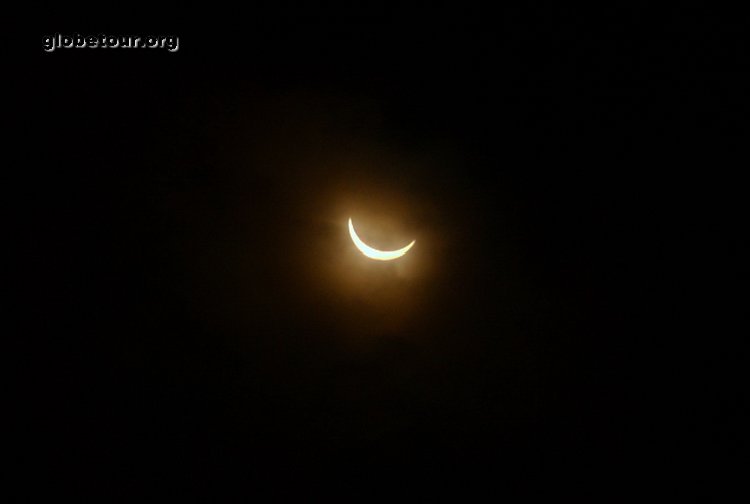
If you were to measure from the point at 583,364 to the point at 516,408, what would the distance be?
645 millimetres

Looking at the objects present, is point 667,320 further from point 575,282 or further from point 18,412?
point 18,412

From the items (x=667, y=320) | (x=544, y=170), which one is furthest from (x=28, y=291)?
(x=667, y=320)

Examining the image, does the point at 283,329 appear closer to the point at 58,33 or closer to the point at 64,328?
the point at 64,328

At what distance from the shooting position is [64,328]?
10.4ft

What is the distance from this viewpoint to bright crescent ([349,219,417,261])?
9.82 ft

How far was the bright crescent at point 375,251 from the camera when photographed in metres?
2.99

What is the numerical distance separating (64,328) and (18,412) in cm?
75

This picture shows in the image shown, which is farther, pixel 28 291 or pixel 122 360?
pixel 122 360

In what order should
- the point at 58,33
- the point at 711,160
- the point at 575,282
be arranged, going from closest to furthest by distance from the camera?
the point at 58,33, the point at 711,160, the point at 575,282

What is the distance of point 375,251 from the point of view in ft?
9.78

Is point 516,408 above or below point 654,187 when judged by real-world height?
below

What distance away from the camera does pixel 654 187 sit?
10.1 ft

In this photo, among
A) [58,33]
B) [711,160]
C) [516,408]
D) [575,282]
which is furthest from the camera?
[516,408]

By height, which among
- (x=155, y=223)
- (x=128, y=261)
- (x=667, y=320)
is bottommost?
(x=667, y=320)
